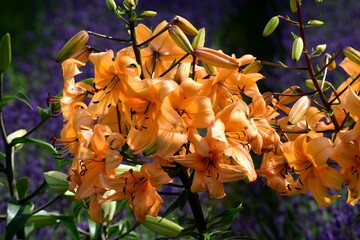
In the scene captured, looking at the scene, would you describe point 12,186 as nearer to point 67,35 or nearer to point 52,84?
point 52,84

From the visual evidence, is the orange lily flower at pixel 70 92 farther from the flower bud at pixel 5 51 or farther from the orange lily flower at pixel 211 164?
the flower bud at pixel 5 51

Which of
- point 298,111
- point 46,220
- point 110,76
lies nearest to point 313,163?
point 298,111

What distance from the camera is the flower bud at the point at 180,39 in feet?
4.87

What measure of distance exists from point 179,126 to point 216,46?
15.8 feet

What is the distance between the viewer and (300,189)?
63.9 inches

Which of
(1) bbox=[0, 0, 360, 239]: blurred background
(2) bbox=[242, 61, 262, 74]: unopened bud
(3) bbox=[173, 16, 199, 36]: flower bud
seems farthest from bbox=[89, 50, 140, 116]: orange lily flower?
(1) bbox=[0, 0, 360, 239]: blurred background

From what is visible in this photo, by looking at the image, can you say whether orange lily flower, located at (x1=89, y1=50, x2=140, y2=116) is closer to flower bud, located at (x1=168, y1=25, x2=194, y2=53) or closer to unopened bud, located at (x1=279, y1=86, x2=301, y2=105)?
flower bud, located at (x1=168, y1=25, x2=194, y2=53)

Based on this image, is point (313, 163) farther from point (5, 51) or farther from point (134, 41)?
point (5, 51)

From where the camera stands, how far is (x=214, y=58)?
57.6 inches

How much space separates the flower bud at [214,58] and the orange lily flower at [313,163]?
0.23 m

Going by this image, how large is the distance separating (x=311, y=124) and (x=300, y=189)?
17 centimetres

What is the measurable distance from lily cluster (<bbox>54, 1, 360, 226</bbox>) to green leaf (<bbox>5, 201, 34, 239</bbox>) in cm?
36

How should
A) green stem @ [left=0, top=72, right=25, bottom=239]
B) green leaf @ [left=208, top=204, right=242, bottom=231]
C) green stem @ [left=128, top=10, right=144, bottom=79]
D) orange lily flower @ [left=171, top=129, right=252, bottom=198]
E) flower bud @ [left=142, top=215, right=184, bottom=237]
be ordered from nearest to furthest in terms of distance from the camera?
orange lily flower @ [left=171, top=129, right=252, bottom=198] < green stem @ [left=128, top=10, right=144, bottom=79] < green leaf @ [left=208, top=204, right=242, bottom=231] < flower bud @ [left=142, top=215, right=184, bottom=237] < green stem @ [left=0, top=72, right=25, bottom=239]

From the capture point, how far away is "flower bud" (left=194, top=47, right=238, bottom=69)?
1.46 metres
